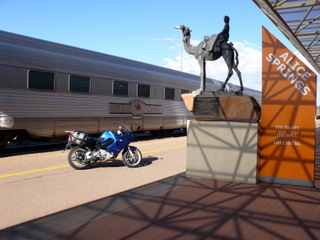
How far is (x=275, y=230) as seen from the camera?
4.14m

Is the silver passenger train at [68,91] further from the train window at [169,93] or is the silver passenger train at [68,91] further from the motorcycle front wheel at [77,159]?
the motorcycle front wheel at [77,159]

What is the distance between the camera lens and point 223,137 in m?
7.01

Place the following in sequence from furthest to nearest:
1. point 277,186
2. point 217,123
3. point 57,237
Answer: point 217,123 < point 277,186 < point 57,237

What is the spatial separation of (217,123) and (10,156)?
7.18 meters

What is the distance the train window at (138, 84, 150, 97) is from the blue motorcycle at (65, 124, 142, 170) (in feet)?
22.8

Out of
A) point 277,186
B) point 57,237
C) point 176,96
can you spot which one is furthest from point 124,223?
point 176,96

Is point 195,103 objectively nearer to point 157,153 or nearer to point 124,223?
point 124,223

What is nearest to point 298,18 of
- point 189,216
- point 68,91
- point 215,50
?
point 215,50

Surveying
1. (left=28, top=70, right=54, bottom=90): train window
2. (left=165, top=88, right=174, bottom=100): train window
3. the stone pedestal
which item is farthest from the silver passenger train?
the stone pedestal

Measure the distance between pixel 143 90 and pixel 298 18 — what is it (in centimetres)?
773

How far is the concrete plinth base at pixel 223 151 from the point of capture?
22.1ft

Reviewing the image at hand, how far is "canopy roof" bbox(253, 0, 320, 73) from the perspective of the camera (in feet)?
35.8

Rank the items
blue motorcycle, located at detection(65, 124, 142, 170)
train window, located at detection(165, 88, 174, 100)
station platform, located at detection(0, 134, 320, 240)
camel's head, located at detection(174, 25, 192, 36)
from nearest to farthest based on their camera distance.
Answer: station platform, located at detection(0, 134, 320, 240) < camel's head, located at detection(174, 25, 192, 36) < blue motorcycle, located at detection(65, 124, 142, 170) < train window, located at detection(165, 88, 174, 100)

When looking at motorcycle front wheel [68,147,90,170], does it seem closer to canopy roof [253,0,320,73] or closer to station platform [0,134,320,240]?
station platform [0,134,320,240]
